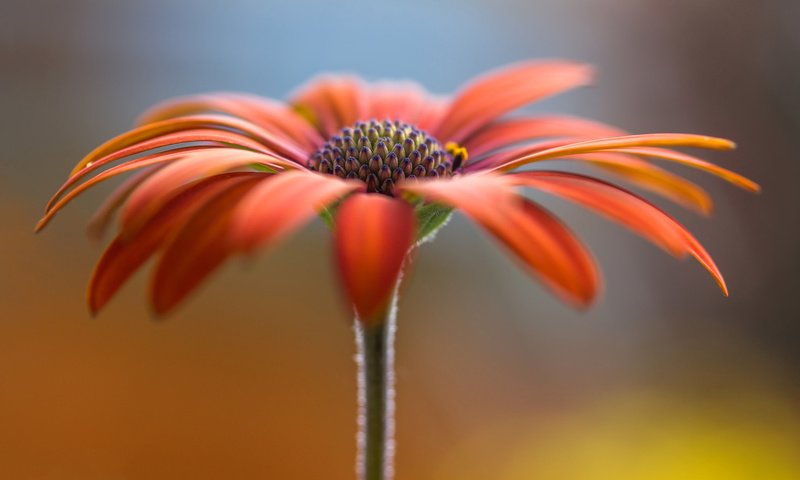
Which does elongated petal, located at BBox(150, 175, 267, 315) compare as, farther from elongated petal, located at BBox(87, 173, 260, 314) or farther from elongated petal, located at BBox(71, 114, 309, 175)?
elongated petal, located at BBox(71, 114, 309, 175)

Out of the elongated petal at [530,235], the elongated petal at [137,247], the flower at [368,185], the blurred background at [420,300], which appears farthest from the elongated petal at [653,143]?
the blurred background at [420,300]

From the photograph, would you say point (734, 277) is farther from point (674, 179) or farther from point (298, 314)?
point (674, 179)

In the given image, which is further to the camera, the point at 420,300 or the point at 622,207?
the point at 420,300

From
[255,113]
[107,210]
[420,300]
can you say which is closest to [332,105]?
[255,113]

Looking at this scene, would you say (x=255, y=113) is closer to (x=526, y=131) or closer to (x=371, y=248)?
(x=526, y=131)

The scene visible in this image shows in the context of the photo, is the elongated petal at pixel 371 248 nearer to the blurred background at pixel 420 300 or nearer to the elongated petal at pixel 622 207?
the elongated petal at pixel 622 207

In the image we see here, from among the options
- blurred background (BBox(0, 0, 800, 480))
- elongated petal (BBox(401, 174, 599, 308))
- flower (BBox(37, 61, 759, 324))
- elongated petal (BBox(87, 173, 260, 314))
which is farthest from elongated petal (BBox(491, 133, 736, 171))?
blurred background (BBox(0, 0, 800, 480))

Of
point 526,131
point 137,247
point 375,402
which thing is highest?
point 526,131

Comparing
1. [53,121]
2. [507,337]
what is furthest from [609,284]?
[53,121]

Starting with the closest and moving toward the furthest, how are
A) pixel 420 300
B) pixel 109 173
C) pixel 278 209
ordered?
pixel 278 209 < pixel 109 173 < pixel 420 300
